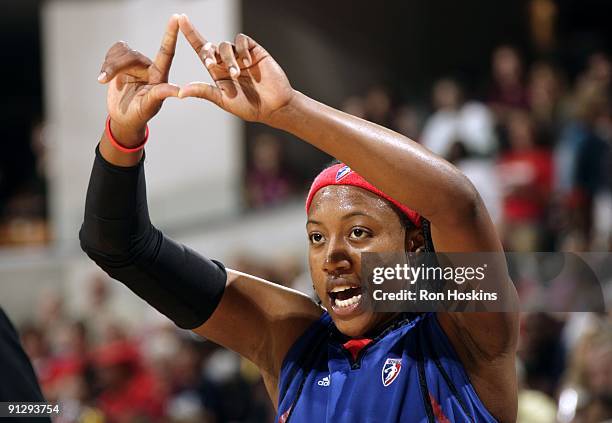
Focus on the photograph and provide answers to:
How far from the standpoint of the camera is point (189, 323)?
6.89 feet

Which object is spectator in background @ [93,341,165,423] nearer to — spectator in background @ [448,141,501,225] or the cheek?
spectator in background @ [448,141,501,225]

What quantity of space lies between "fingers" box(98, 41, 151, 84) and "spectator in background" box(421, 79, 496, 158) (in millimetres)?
4666

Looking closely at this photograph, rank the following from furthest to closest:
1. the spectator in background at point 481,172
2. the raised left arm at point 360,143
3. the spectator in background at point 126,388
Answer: the spectator in background at point 481,172 → the spectator in background at point 126,388 → the raised left arm at point 360,143

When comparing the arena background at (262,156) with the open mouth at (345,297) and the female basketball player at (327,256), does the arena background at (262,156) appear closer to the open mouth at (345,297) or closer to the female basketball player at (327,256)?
the female basketball player at (327,256)

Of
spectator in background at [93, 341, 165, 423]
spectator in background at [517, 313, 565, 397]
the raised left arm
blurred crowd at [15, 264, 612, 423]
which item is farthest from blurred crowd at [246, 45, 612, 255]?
the raised left arm

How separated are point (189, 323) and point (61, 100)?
23.5 feet

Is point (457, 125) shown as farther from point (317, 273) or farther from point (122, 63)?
point (122, 63)

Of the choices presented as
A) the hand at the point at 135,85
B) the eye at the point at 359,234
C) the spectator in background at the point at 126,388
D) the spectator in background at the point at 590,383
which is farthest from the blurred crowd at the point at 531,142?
the hand at the point at 135,85

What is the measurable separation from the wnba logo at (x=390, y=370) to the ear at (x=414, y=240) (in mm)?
218

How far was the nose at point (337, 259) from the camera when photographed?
6.21 ft

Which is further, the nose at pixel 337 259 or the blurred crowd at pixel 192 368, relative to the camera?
the blurred crowd at pixel 192 368

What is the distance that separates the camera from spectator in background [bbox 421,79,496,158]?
662cm

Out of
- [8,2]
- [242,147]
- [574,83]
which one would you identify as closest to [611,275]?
[574,83]

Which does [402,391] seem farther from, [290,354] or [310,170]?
[310,170]
